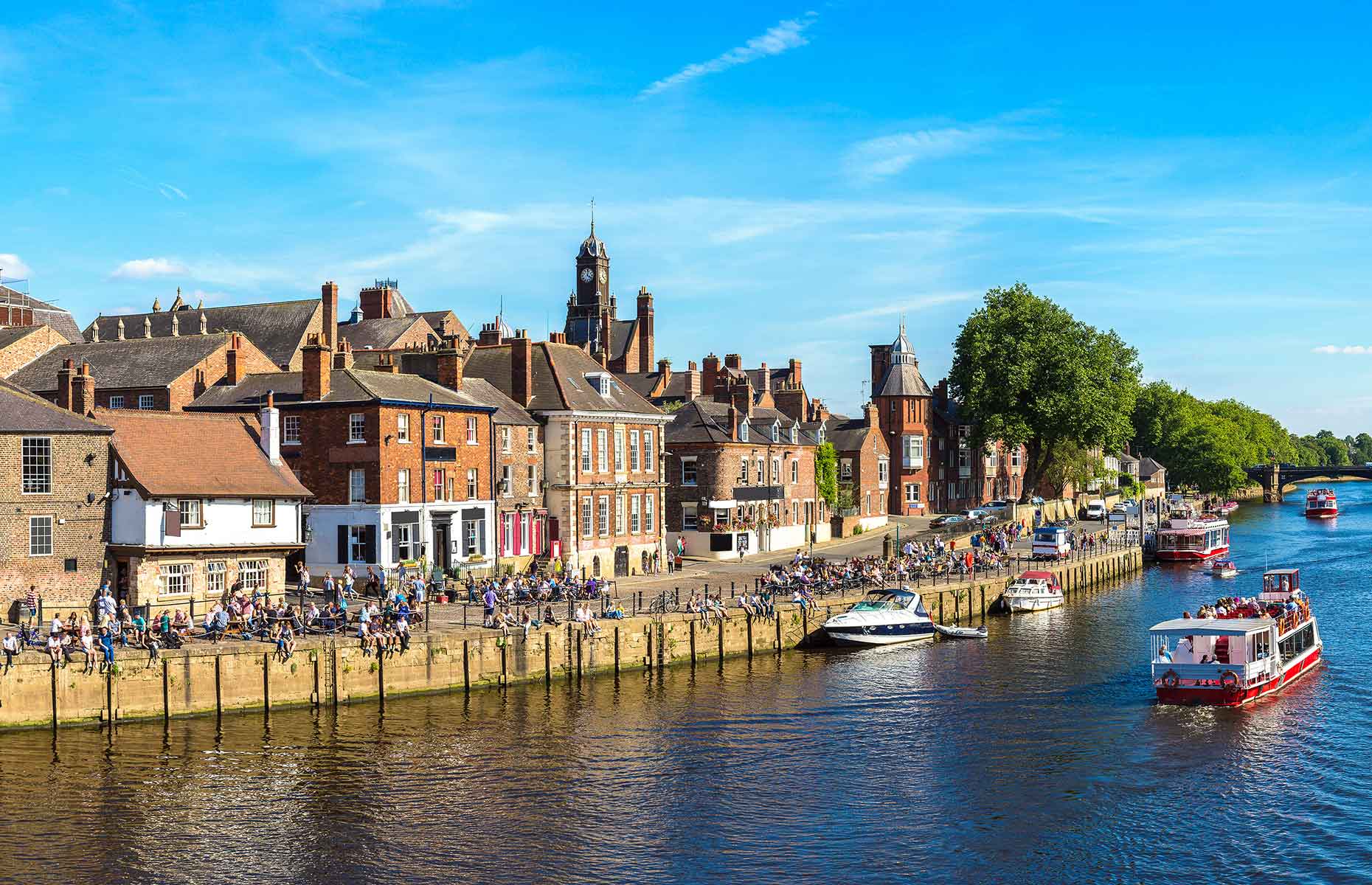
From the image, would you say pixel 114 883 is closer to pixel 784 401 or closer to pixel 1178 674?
pixel 1178 674

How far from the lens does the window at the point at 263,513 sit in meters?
53.9

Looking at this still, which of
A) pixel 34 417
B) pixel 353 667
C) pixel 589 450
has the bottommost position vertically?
pixel 353 667

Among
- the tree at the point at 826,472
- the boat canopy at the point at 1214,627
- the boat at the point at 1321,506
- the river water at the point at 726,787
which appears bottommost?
the river water at the point at 726,787

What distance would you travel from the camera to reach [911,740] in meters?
42.9

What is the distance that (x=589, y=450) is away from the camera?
71.3 metres

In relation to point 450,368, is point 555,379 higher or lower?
lower

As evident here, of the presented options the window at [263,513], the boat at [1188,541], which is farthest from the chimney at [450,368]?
the boat at [1188,541]

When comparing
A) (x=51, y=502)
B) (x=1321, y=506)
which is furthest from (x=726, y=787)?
(x=1321, y=506)

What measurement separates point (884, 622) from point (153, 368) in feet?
127

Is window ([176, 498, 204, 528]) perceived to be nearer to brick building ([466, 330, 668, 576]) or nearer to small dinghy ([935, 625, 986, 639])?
brick building ([466, 330, 668, 576])

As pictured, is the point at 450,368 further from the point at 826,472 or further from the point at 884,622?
the point at 826,472

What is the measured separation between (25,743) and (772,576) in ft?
113

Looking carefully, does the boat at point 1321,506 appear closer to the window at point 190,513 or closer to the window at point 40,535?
the window at point 190,513

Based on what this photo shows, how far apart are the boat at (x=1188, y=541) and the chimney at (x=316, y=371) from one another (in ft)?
225
